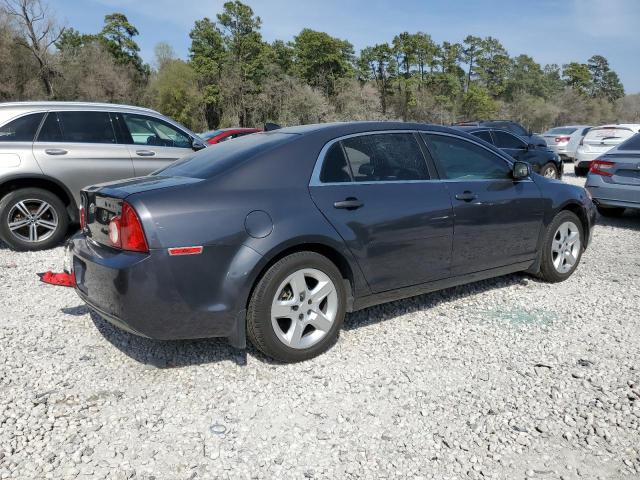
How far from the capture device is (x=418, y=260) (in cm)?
392

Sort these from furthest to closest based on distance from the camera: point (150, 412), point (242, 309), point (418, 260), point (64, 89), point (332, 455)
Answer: point (64, 89) → point (418, 260) → point (242, 309) → point (150, 412) → point (332, 455)

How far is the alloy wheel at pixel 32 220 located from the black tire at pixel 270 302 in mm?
4312

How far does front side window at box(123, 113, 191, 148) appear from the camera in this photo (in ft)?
22.5

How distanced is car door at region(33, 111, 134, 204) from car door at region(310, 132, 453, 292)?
13.1ft

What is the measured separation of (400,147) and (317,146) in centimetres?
79

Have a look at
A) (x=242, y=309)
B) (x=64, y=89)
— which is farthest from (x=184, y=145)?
(x=64, y=89)

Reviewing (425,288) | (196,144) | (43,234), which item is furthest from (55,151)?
(425,288)

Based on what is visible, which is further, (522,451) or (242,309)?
(242,309)

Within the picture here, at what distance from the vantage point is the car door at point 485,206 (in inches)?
165

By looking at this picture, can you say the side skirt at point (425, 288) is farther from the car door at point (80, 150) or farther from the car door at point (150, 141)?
the car door at point (80, 150)

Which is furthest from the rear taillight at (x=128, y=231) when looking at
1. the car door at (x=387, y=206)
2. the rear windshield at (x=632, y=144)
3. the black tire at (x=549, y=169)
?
the black tire at (x=549, y=169)

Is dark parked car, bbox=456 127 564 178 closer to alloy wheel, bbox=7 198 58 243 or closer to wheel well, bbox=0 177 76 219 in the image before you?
wheel well, bbox=0 177 76 219

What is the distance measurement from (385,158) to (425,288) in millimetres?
1059

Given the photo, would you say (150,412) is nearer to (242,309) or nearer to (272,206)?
(242,309)
